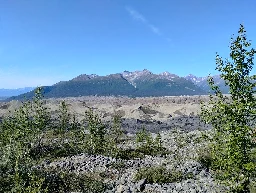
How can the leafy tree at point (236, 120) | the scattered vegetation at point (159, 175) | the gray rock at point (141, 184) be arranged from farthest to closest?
the scattered vegetation at point (159, 175)
the gray rock at point (141, 184)
the leafy tree at point (236, 120)

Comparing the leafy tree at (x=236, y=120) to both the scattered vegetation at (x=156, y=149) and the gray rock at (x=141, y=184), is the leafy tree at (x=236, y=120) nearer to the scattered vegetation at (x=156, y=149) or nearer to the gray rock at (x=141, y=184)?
the scattered vegetation at (x=156, y=149)

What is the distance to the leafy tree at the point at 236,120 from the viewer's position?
16.9 m

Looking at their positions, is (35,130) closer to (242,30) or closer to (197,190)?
(197,190)

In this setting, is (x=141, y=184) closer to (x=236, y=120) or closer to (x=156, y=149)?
(x=236, y=120)

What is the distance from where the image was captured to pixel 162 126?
3691 inches

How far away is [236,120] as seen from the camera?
56.5 ft

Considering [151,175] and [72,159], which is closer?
[151,175]

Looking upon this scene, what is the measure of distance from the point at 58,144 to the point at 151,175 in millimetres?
23991

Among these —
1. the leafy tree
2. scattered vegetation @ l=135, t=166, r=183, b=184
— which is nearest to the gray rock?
scattered vegetation @ l=135, t=166, r=183, b=184

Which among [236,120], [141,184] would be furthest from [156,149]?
[236,120]

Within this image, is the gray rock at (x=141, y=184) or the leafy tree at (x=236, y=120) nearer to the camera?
the leafy tree at (x=236, y=120)

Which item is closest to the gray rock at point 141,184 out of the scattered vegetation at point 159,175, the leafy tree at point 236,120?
the scattered vegetation at point 159,175

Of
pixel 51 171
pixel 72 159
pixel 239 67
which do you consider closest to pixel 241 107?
pixel 239 67

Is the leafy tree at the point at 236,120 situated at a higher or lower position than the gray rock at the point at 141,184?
higher
